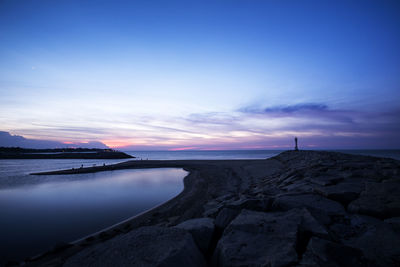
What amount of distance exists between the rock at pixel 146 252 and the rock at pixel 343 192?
3.27 meters

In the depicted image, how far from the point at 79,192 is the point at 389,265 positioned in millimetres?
13359

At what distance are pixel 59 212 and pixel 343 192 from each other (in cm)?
1012

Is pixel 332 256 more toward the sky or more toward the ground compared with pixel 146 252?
more toward the sky

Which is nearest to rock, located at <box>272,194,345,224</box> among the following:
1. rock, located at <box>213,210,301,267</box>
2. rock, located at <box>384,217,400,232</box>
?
rock, located at <box>213,210,301,267</box>

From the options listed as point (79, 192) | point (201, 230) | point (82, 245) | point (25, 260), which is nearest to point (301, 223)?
point (201, 230)

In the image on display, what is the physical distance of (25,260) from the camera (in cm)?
428

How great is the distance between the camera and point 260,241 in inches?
103

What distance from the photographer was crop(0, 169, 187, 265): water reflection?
17.4 ft

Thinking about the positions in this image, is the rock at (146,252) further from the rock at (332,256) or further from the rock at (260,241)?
the rock at (332,256)

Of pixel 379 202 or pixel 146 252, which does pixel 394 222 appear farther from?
pixel 146 252

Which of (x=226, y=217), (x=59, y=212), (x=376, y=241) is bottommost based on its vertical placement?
(x=59, y=212)

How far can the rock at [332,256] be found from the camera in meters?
2.00

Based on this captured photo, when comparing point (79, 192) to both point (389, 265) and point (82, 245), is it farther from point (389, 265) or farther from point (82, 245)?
point (389, 265)

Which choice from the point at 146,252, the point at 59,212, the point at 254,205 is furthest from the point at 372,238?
the point at 59,212
